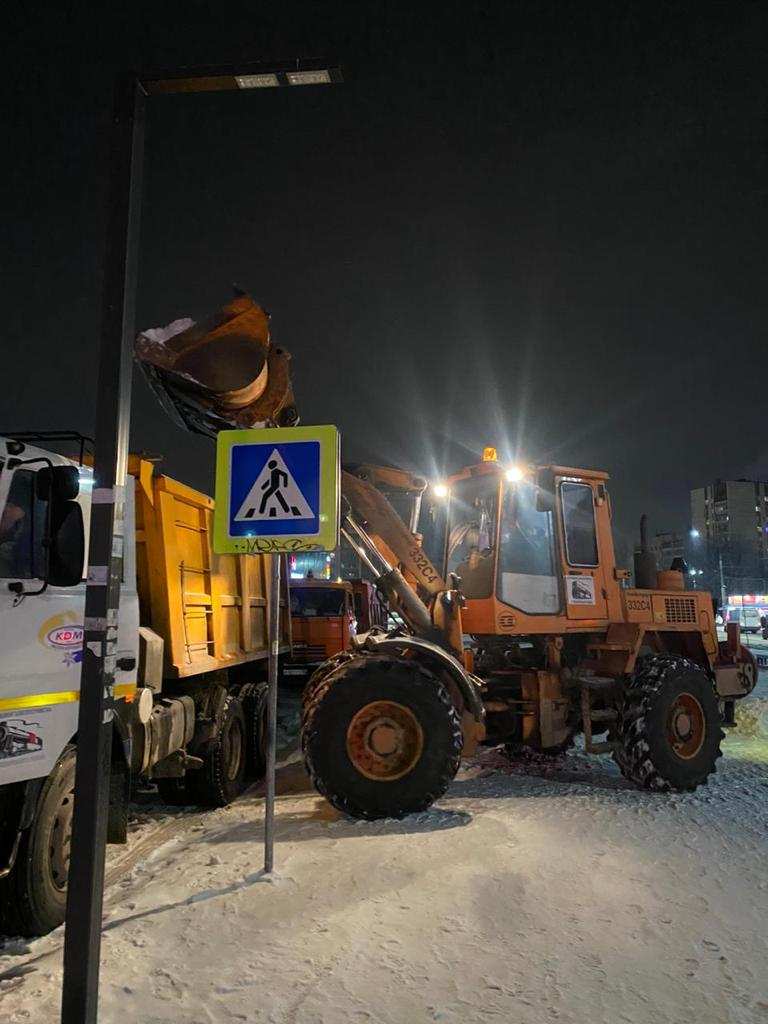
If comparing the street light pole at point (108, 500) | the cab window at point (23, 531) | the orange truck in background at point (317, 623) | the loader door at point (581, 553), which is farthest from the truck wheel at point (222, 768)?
the orange truck in background at point (317, 623)

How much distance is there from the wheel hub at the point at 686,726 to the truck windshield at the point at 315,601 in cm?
877

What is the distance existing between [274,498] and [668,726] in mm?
5539

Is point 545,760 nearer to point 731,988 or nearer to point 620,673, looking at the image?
point 620,673

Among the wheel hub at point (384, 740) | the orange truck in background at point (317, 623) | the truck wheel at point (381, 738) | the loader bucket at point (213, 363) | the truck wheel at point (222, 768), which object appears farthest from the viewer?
the orange truck in background at point (317, 623)

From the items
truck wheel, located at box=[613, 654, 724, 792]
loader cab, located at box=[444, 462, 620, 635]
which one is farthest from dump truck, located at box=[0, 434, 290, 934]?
truck wheel, located at box=[613, 654, 724, 792]

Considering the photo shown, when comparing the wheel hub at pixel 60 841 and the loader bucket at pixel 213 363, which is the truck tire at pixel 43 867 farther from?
the loader bucket at pixel 213 363

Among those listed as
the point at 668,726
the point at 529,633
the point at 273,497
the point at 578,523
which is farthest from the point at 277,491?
the point at 668,726

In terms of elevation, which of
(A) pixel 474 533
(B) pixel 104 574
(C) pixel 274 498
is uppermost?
(A) pixel 474 533

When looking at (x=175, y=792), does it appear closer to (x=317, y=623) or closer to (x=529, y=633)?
(x=529, y=633)

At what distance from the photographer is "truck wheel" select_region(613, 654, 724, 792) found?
768 cm

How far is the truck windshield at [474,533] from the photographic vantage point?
26.8 feet

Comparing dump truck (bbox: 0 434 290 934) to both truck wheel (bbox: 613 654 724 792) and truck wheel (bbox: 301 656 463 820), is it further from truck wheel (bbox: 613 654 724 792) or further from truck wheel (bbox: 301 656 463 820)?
truck wheel (bbox: 613 654 724 792)

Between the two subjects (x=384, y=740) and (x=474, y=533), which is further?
(x=474, y=533)

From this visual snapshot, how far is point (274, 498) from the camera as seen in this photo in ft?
16.2
